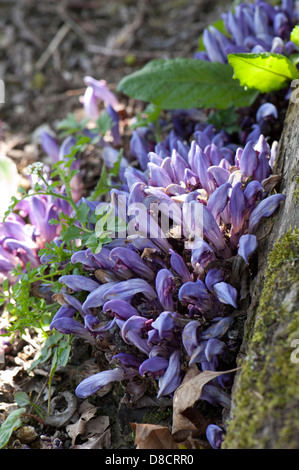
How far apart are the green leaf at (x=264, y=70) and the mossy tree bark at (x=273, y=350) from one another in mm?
771

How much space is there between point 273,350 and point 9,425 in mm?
1290

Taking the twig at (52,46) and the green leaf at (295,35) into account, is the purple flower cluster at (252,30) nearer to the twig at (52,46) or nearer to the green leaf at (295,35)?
the green leaf at (295,35)

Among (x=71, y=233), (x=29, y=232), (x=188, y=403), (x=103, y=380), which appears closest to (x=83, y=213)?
(x=71, y=233)

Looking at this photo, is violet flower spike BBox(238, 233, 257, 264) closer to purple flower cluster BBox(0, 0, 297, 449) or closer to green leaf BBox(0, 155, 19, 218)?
purple flower cluster BBox(0, 0, 297, 449)

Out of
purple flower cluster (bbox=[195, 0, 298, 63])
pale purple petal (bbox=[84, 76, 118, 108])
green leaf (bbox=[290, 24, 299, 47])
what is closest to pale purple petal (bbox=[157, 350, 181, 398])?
green leaf (bbox=[290, 24, 299, 47])

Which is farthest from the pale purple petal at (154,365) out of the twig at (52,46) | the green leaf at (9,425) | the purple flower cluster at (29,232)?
the twig at (52,46)

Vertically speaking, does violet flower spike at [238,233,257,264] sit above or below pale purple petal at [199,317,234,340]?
above

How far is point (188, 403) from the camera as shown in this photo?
194cm

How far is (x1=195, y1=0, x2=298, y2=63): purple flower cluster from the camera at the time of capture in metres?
3.21

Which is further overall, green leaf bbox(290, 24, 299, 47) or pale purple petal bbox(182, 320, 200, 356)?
green leaf bbox(290, 24, 299, 47)

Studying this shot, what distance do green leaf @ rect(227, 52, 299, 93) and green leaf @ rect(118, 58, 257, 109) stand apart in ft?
0.64

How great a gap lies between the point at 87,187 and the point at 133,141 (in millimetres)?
622

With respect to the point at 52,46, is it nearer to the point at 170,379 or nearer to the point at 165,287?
the point at 165,287

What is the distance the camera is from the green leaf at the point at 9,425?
2168 mm
